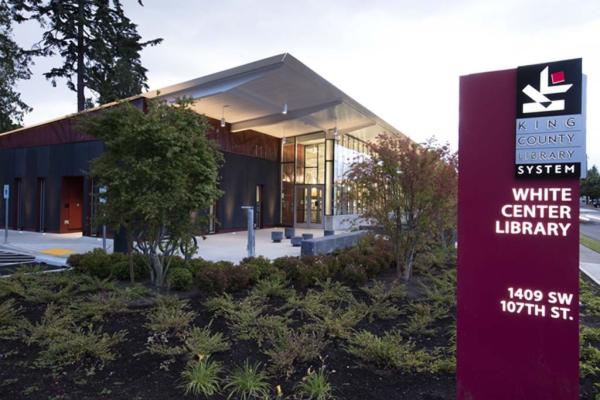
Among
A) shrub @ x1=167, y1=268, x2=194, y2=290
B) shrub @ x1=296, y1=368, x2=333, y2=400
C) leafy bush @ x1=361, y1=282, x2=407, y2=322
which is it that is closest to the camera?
shrub @ x1=296, y1=368, x2=333, y2=400

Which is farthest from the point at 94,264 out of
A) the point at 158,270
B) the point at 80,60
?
the point at 80,60

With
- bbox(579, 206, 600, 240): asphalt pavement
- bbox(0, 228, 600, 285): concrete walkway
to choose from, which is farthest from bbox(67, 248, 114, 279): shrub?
bbox(579, 206, 600, 240): asphalt pavement

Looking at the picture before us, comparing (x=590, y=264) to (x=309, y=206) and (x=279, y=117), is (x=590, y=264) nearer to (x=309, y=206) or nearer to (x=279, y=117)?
(x=279, y=117)

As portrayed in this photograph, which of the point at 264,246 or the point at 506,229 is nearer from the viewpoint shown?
the point at 506,229

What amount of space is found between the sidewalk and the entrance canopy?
1085 cm

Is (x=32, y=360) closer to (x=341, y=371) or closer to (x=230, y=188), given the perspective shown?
(x=341, y=371)

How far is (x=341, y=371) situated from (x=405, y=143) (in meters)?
6.38

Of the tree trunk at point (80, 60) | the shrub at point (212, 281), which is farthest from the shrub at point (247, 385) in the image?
the tree trunk at point (80, 60)

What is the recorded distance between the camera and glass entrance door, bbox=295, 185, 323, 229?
27281mm

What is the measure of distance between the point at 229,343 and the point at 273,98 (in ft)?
48.3

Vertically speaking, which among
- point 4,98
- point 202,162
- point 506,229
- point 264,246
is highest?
point 4,98

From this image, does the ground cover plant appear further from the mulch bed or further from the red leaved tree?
the red leaved tree

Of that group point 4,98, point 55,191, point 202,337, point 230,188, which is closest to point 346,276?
point 202,337

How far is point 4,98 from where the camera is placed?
28.0 m
